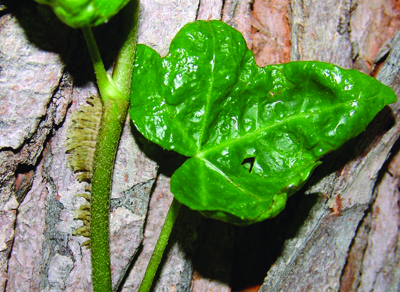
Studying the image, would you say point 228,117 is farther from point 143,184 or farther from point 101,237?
point 101,237

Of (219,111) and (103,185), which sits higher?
(219,111)

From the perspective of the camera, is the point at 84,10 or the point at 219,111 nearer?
the point at 84,10

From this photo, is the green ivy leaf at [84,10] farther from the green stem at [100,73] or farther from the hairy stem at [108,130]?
the hairy stem at [108,130]

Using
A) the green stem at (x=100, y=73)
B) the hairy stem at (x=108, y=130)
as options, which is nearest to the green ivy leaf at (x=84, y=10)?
the green stem at (x=100, y=73)

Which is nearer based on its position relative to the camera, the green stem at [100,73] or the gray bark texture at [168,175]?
the green stem at [100,73]

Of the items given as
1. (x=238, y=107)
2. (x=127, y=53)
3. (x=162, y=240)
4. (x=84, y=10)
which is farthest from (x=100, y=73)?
(x=162, y=240)

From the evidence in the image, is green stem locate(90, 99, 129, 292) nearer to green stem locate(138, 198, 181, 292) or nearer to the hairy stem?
the hairy stem

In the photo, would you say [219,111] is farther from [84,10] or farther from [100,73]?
[84,10]
